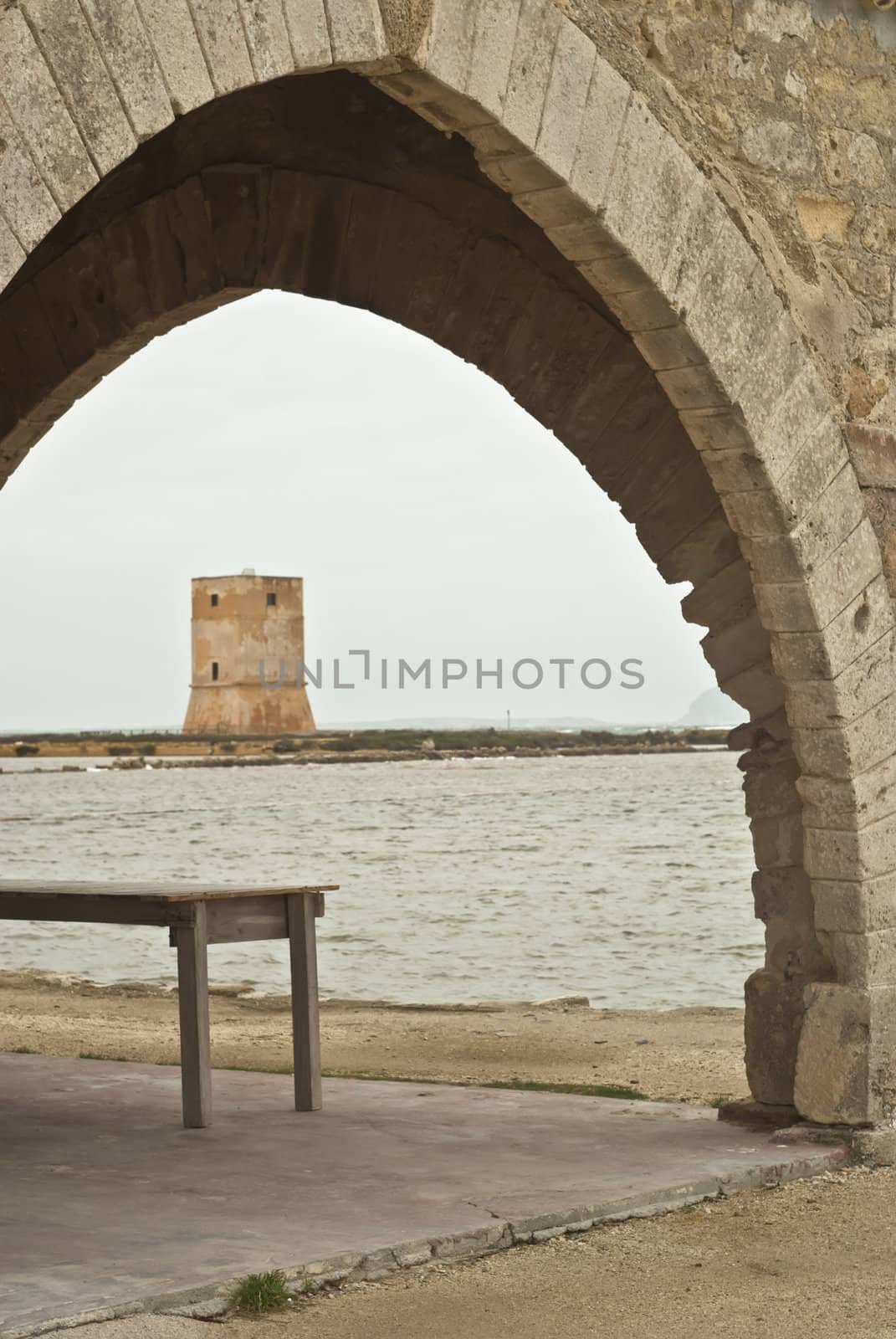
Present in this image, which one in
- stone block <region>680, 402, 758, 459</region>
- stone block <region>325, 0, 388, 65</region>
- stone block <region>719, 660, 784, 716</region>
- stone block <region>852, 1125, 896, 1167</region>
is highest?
stone block <region>325, 0, 388, 65</region>

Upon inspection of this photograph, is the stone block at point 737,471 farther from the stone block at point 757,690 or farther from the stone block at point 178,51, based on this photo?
the stone block at point 178,51

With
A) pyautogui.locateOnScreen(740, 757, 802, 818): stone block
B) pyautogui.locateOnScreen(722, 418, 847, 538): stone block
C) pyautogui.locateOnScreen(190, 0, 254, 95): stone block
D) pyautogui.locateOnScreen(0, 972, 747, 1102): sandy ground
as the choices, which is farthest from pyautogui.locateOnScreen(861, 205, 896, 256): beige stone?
pyautogui.locateOnScreen(0, 972, 747, 1102): sandy ground

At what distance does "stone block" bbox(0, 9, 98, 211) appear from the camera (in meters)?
3.30

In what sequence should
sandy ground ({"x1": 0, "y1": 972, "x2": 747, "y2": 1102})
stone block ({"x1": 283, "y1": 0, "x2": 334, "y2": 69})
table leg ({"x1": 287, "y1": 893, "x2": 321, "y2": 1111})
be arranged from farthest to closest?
1. sandy ground ({"x1": 0, "y1": 972, "x2": 747, "y2": 1102})
2. table leg ({"x1": 287, "y1": 893, "x2": 321, "y2": 1111})
3. stone block ({"x1": 283, "y1": 0, "x2": 334, "y2": 69})

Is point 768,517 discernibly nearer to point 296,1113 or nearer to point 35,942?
point 296,1113

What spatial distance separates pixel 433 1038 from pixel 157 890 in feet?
12.4

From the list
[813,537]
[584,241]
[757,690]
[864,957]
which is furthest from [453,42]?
[864,957]

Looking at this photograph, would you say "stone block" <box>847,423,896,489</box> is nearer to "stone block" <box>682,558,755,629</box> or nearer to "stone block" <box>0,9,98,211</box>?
"stone block" <box>682,558,755,629</box>

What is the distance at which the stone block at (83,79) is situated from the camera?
337 cm

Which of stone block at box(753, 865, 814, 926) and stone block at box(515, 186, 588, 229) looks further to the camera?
stone block at box(753, 865, 814, 926)

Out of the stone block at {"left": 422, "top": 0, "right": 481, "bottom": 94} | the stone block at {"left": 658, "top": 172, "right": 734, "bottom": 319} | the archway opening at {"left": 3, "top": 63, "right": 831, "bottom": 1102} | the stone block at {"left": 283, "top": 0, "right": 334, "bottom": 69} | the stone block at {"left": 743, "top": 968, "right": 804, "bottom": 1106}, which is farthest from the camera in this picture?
the archway opening at {"left": 3, "top": 63, "right": 831, "bottom": 1102}

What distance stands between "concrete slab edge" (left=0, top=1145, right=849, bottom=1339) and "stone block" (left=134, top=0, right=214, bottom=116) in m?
2.32

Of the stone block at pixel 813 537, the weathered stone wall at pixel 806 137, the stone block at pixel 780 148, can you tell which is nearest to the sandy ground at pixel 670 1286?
the stone block at pixel 813 537

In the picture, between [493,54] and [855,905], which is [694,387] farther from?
[855,905]
